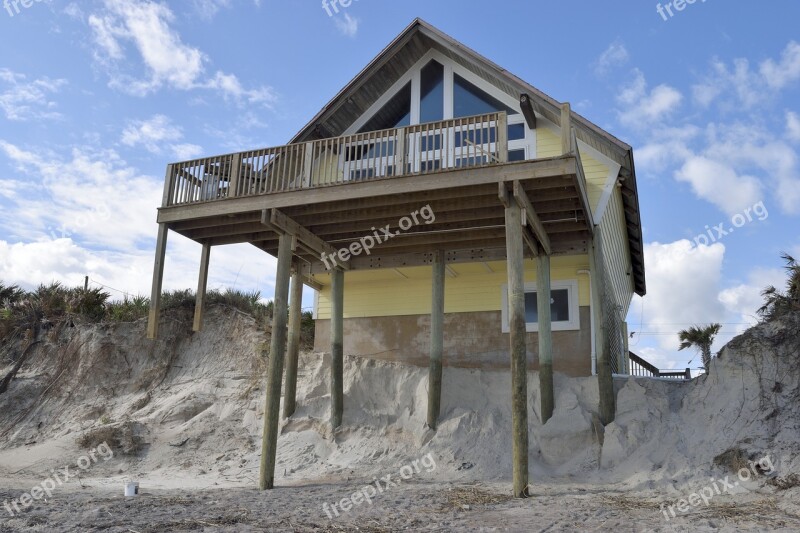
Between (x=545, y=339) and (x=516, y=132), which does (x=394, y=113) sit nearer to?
(x=516, y=132)

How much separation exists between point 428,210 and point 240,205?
11.9 ft

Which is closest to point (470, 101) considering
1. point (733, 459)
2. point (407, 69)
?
point (407, 69)

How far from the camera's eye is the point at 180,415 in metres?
16.0

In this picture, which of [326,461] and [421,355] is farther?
[421,355]

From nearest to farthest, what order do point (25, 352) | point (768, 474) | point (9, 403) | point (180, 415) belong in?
point (768, 474) < point (180, 415) < point (9, 403) < point (25, 352)

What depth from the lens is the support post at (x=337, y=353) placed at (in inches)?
565

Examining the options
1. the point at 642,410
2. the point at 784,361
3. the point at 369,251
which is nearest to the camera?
the point at 784,361

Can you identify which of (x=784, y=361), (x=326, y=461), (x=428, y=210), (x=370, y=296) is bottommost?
(x=326, y=461)

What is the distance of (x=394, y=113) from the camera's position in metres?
16.7

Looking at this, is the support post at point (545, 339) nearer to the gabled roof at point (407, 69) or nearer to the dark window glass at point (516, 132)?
the gabled roof at point (407, 69)

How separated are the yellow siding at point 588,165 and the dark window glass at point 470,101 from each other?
3.36 ft

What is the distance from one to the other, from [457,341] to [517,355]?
4706 millimetres

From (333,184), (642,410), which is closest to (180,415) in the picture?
(333,184)

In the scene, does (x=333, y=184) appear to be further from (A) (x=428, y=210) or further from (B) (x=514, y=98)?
(B) (x=514, y=98)
